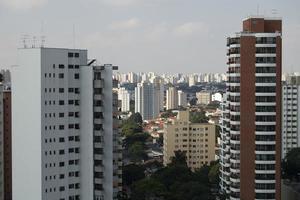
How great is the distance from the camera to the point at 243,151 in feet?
28.5

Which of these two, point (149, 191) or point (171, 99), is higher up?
point (171, 99)

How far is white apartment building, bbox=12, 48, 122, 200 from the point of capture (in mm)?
6973

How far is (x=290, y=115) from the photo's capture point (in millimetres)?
14305

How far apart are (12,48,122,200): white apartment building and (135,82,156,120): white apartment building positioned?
23.7m

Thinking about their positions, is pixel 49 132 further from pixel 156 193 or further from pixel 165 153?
pixel 165 153

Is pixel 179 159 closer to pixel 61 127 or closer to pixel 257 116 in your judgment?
pixel 257 116

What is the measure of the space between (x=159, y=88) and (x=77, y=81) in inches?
996

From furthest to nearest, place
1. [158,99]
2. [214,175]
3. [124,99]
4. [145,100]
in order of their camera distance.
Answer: [124,99] < [158,99] < [145,100] < [214,175]

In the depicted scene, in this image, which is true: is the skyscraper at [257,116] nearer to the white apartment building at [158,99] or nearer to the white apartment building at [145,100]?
the white apartment building at [145,100]

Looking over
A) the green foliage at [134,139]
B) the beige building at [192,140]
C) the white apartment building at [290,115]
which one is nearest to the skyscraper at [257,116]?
the white apartment building at [290,115]

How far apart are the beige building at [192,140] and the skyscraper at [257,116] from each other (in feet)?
21.1

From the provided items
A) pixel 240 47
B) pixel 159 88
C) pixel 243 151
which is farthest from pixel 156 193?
pixel 159 88

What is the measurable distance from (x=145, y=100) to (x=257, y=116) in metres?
22.7

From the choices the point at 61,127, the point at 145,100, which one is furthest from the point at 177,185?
the point at 145,100
